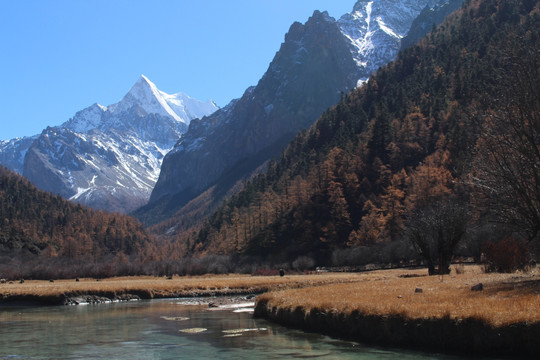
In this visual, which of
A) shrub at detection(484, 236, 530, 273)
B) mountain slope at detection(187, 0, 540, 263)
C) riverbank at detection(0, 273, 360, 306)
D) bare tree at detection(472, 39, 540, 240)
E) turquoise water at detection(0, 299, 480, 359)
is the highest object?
mountain slope at detection(187, 0, 540, 263)

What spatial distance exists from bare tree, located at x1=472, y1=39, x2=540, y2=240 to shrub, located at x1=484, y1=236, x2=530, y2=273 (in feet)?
40.3

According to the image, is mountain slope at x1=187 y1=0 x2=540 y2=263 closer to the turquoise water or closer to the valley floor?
the valley floor

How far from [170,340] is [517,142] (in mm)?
24153

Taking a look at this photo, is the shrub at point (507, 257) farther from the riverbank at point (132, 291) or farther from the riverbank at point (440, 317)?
the riverbank at point (132, 291)

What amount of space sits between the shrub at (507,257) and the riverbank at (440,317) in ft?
44.5

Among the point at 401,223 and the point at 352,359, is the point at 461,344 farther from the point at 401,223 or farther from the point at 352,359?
the point at 401,223

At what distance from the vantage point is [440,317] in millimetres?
22781

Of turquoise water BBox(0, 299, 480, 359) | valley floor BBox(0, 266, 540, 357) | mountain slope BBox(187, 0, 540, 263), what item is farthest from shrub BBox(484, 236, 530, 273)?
mountain slope BBox(187, 0, 540, 263)

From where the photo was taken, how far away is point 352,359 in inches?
889

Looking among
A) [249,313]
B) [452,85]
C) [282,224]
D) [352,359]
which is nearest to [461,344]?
[352,359]

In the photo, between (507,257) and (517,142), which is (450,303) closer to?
(517,142)

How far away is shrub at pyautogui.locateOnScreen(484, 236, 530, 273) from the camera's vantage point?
43.1 m

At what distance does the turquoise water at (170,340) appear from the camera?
2491cm

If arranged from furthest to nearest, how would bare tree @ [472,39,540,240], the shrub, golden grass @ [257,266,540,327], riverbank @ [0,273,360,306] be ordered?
riverbank @ [0,273,360,306] → the shrub → bare tree @ [472,39,540,240] → golden grass @ [257,266,540,327]
